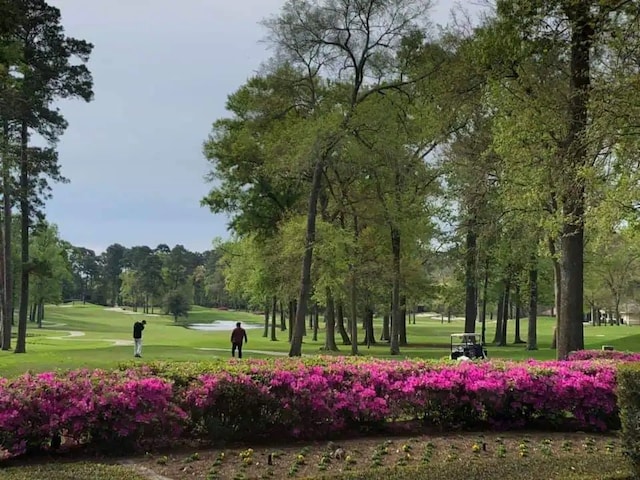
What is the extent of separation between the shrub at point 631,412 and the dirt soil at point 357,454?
3.22ft

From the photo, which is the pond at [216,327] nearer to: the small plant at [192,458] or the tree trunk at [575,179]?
the tree trunk at [575,179]

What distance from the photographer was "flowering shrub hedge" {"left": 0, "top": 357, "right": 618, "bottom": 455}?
647 centimetres

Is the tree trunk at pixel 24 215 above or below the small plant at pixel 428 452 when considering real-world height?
above

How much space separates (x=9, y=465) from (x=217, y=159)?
27.5m

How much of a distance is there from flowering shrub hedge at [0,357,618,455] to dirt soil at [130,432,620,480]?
372 millimetres

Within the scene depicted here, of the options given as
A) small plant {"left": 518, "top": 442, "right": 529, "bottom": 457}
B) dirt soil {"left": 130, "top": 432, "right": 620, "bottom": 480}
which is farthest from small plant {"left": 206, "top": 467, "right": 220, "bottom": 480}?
small plant {"left": 518, "top": 442, "right": 529, "bottom": 457}

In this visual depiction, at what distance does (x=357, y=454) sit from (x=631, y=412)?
2.81 metres

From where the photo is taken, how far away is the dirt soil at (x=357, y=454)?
6.03 m

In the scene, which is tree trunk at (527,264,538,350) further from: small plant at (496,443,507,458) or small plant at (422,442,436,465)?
small plant at (422,442,436,465)

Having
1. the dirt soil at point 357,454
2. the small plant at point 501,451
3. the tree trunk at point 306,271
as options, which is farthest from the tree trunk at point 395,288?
the small plant at point 501,451

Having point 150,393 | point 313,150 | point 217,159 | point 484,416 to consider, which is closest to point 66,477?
point 150,393

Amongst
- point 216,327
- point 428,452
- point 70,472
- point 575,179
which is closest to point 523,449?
point 428,452

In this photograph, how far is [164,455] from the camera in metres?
6.64

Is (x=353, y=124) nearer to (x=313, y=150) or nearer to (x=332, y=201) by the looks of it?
(x=313, y=150)
